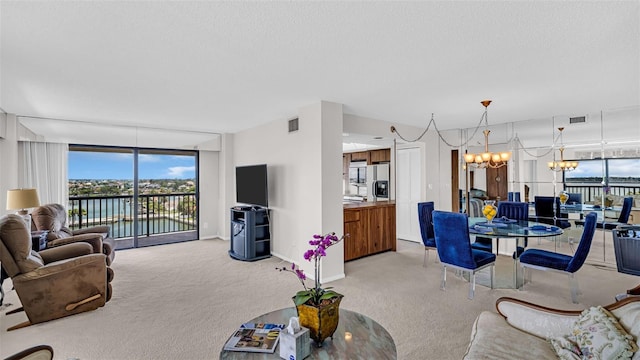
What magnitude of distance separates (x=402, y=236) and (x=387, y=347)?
513cm

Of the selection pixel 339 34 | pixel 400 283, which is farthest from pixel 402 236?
pixel 339 34

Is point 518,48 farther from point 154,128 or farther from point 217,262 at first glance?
point 154,128

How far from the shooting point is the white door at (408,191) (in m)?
6.25

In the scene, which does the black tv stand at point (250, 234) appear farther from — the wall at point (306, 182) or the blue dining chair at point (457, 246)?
the blue dining chair at point (457, 246)

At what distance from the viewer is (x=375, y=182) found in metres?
6.66

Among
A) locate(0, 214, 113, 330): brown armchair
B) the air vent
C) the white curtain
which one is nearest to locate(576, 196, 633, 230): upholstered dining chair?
the air vent

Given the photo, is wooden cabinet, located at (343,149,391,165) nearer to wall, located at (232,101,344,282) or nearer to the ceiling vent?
wall, located at (232,101,344,282)

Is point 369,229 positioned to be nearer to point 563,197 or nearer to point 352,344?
point 563,197

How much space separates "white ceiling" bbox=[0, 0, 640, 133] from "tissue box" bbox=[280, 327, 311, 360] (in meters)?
1.85

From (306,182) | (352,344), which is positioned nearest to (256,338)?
(352,344)

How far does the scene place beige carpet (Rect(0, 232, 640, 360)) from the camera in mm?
2469

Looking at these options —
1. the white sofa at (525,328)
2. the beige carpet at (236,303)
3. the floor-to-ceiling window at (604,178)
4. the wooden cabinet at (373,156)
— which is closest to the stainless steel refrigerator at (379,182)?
the wooden cabinet at (373,156)

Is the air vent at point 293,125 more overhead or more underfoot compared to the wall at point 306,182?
more overhead

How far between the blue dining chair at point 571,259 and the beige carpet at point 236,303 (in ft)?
1.06
